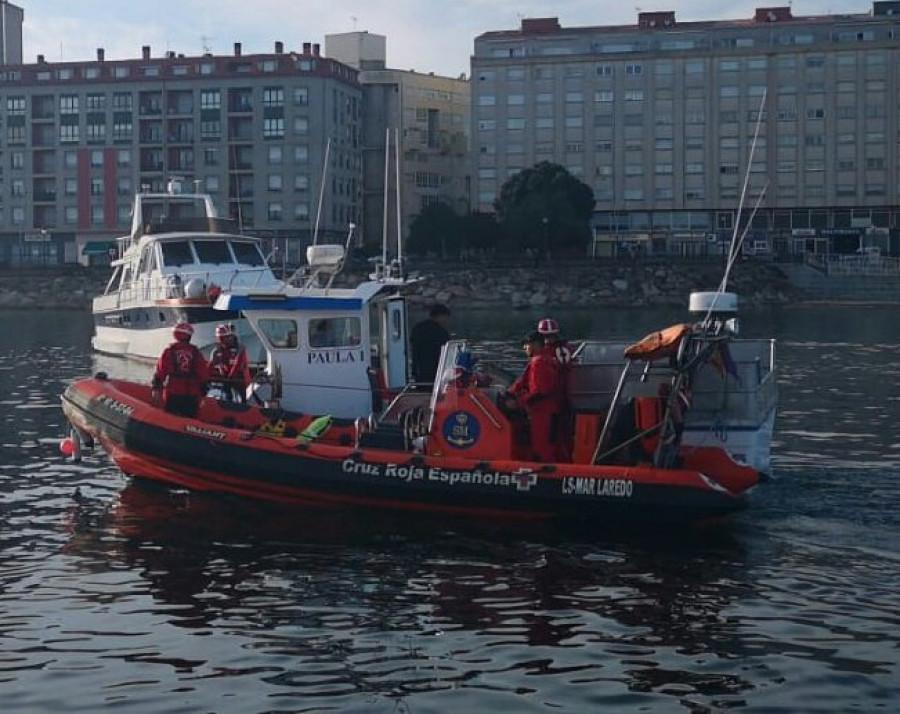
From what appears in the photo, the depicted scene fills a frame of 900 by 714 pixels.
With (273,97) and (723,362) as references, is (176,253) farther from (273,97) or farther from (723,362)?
(273,97)

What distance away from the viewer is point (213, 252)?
38.3 meters

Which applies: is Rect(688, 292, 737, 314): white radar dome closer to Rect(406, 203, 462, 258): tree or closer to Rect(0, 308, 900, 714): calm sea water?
Rect(0, 308, 900, 714): calm sea water

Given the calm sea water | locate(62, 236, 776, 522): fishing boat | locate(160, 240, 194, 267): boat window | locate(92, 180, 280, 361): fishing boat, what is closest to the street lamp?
locate(92, 180, 280, 361): fishing boat

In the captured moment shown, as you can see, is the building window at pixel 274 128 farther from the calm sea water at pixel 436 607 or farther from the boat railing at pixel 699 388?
the boat railing at pixel 699 388

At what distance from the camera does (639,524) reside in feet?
47.3

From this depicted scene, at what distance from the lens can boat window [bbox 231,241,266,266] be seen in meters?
38.4

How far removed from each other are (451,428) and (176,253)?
80.5 feet

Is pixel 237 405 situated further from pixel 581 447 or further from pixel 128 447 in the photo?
pixel 581 447

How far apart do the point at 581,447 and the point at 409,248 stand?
83.9 meters

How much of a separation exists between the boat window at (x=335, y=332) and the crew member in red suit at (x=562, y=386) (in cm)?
340

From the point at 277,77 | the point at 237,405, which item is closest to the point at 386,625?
the point at 237,405

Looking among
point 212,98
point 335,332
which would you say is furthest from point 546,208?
point 335,332

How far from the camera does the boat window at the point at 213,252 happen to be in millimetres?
38156

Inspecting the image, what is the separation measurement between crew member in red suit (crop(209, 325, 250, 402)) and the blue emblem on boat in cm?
371
